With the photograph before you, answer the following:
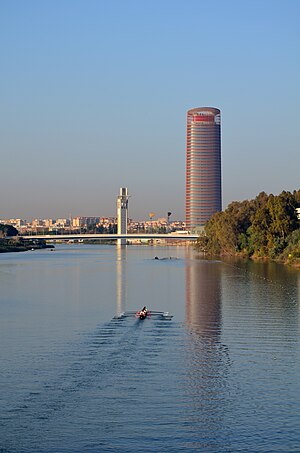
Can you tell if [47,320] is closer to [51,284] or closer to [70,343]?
[70,343]

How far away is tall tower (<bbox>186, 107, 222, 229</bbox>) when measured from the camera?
164 meters

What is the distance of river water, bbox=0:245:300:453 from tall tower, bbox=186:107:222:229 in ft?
447

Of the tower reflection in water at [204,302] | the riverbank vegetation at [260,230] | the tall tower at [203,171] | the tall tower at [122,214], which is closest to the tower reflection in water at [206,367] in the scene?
the tower reflection in water at [204,302]

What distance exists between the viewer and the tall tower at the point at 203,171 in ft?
538

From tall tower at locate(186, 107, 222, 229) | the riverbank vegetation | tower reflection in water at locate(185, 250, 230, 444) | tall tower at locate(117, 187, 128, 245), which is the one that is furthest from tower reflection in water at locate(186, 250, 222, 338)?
tall tower at locate(186, 107, 222, 229)

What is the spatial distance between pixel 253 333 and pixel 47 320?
6352 mm

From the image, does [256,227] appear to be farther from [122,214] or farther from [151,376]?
[122,214]

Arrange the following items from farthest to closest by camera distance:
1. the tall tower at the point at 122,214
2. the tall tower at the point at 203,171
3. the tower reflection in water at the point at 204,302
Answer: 1. the tall tower at the point at 203,171
2. the tall tower at the point at 122,214
3. the tower reflection in water at the point at 204,302

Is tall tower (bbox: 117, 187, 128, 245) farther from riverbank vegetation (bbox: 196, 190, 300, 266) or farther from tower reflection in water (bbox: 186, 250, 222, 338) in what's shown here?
tower reflection in water (bbox: 186, 250, 222, 338)

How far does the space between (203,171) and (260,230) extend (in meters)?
109

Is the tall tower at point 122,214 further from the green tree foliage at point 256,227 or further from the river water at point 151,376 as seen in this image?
the river water at point 151,376

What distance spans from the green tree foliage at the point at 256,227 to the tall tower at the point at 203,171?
88.5 m

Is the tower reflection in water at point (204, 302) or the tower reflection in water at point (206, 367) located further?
the tower reflection in water at point (204, 302)

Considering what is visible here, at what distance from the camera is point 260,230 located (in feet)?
182
